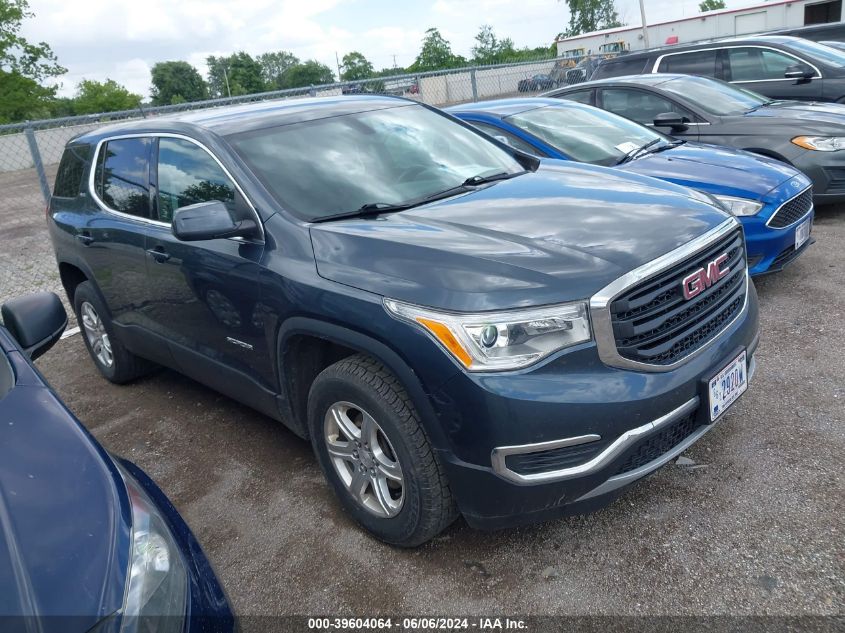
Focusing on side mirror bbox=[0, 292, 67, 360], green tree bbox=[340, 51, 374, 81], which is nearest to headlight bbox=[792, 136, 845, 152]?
side mirror bbox=[0, 292, 67, 360]

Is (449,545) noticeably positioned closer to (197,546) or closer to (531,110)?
(197,546)

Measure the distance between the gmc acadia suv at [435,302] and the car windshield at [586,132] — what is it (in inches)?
68.2

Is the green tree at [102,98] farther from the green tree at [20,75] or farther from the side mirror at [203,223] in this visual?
the side mirror at [203,223]

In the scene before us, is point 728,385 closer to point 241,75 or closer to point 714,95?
point 714,95

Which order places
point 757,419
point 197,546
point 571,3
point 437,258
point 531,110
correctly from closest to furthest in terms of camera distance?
1. point 197,546
2. point 437,258
3. point 757,419
4. point 531,110
5. point 571,3

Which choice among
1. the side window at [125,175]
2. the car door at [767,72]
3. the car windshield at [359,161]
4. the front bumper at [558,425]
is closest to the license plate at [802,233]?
the car windshield at [359,161]

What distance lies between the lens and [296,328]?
283cm

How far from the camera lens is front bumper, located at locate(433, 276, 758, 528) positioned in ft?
7.40

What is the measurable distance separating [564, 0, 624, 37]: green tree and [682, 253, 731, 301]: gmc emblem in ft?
258

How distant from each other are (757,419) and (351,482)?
199 cm

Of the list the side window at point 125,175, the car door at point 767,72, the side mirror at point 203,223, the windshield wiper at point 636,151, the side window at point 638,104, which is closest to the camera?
the side mirror at point 203,223

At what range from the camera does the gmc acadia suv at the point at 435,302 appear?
7.57ft

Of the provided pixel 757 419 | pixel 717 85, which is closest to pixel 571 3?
pixel 717 85

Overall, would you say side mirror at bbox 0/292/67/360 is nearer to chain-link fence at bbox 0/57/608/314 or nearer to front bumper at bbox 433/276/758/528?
front bumper at bbox 433/276/758/528
